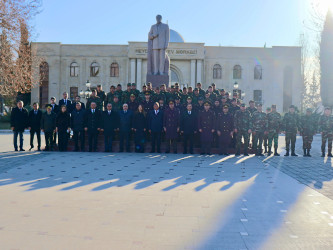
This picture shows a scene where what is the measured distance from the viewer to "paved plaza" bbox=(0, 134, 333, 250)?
177 inches

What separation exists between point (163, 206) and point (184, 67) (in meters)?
42.1

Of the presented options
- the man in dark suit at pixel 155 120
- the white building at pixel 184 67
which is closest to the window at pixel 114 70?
the white building at pixel 184 67

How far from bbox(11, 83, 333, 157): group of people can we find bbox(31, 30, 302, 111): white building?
1299 inches

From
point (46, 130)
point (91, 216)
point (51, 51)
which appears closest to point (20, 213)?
point (91, 216)

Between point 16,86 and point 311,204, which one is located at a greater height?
point 16,86

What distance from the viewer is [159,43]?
1722 cm

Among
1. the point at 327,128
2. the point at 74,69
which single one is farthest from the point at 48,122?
the point at 74,69

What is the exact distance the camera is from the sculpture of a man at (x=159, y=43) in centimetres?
1711

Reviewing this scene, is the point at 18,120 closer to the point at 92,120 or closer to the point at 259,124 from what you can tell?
the point at 92,120

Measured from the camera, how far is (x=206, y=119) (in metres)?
13.5

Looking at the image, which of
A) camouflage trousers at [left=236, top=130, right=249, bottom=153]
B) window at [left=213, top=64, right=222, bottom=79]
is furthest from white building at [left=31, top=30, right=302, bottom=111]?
camouflage trousers at [left=236, top=130, right=249, bottom=153]

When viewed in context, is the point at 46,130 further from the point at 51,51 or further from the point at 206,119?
the point at 51,51

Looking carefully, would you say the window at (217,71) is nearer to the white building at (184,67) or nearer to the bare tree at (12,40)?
the white building at (184,67)

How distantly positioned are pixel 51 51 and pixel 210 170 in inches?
1663
